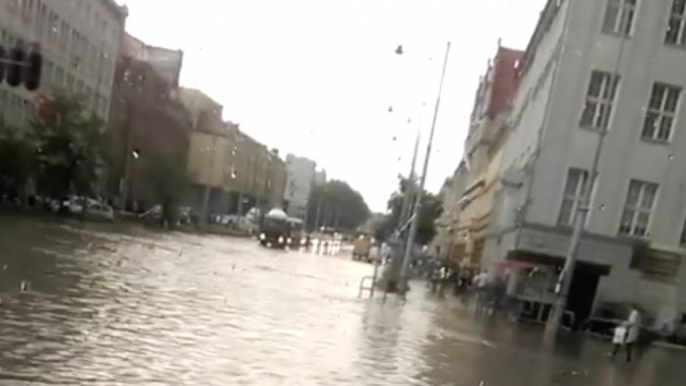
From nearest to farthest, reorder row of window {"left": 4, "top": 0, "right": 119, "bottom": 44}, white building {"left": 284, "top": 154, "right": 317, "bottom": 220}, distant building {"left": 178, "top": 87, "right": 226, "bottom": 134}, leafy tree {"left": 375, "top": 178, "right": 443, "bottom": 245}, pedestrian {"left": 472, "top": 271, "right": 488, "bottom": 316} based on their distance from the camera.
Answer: pedestrian {"left": 472, "top": 271, "right": 488, "bottom": 316}, row of window {"left": 4, "top": 0, "right": 119, "bottom": 44}, leafy tree {"left": 375, "top": 178, "right": 443, "bottom": 245}, distant building {"left": 178, "top": 87, "right": 226, "bottom": 134}, white building {"left": 284, "top": 154, "right": 317, "bottom": 220}

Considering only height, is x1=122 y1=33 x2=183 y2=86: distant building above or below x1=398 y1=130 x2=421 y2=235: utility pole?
above

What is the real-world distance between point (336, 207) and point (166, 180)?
2331 inches

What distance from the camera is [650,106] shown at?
40.2 metres

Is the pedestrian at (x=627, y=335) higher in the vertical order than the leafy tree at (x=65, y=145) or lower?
lower

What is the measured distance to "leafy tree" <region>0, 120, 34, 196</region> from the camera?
53.1 metres

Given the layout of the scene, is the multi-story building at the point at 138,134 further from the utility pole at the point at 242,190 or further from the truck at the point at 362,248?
the truck at the point at 362,248

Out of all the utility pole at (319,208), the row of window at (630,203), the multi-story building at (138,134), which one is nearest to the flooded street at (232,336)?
the row of window at (630,203)

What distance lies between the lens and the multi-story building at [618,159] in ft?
131

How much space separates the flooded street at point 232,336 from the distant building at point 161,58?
3535 cm

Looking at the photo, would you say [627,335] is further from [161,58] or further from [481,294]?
[161,58]

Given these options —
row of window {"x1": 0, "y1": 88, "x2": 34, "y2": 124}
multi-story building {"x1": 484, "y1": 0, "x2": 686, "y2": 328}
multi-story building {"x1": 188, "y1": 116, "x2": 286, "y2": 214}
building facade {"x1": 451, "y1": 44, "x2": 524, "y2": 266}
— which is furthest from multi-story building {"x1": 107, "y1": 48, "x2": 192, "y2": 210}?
multi-story building {"x1": 484, "y1": 0, "x2": 686, "y2": 328}

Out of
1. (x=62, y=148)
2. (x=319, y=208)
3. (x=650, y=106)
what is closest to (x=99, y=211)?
(x=62, y=148)

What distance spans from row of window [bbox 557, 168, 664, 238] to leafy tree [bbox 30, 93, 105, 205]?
28859 millimetres

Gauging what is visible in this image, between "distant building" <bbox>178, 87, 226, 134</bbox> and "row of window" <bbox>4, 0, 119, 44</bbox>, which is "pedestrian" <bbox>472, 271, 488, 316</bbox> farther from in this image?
"distant building" <bbox>178, 87, 226, 134</bbox>
